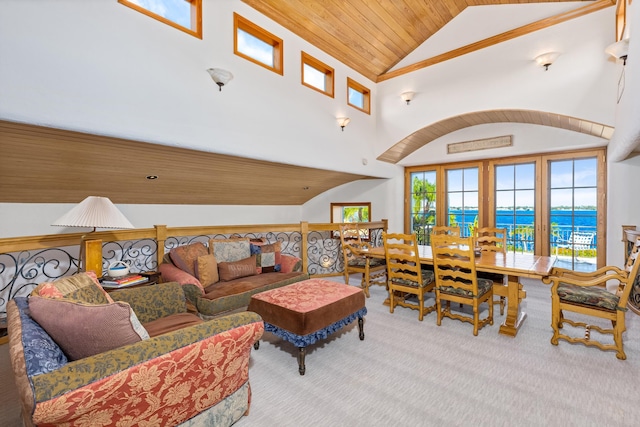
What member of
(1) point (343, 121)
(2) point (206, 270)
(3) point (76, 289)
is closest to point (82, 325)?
(3) point (76, 289)

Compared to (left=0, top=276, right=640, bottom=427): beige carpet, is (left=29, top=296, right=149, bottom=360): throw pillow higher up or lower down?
higher up

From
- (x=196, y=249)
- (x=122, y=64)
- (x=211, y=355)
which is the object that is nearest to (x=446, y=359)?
(x=211, y=355)

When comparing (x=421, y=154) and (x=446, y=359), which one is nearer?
(x=446, y=359)

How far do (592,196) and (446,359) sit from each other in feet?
14.5

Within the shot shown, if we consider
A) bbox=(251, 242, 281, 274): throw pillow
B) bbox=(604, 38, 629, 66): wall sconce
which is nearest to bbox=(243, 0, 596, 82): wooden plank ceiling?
bbox=(604, 38, 629, 66): wall sconce

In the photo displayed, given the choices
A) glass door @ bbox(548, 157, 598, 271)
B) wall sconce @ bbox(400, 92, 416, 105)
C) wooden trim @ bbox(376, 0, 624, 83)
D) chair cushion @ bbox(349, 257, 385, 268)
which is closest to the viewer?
wooden trim @ bbox(376, 0, 624, 83)

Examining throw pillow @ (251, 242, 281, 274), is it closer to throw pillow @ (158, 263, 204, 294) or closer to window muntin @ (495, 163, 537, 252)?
throw pillow @ (158, 263, 204, 294)

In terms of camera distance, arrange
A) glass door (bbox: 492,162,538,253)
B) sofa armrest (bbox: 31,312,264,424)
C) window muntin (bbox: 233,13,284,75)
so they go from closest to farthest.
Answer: sofa armrest (bbox: 31,312,264,424), window muntin (bbox: 233,13,284,75), glass door (bbox: 492,162,538,253)

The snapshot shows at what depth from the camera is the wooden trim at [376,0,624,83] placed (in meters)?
3.95

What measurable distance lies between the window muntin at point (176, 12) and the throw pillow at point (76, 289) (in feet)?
9.42

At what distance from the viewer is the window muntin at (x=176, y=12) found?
3.24m

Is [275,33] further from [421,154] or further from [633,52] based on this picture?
[633,52]

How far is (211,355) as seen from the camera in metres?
1.52

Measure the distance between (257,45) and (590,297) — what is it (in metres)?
5.04
